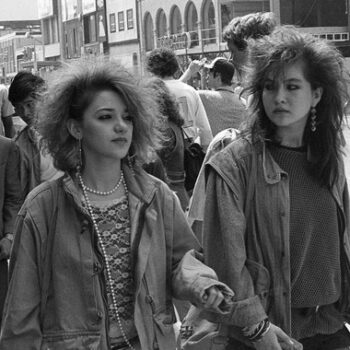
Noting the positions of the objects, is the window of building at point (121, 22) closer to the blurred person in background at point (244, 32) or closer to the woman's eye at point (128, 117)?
the blurred person in background at point (244, 32)

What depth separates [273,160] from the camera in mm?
3521

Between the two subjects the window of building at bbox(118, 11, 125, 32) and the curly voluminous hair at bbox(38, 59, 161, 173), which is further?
the window of building at bbox(118, 11, 125, 32)

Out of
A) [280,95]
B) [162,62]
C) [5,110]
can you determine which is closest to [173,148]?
[162,62]

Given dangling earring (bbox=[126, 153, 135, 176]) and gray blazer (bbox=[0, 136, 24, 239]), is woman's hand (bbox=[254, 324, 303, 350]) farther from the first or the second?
gray blazer (bbox=[0, 136, 24, 239])

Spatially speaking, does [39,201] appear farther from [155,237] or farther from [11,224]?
[11,224]

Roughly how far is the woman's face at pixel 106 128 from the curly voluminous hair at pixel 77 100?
3 centimetres

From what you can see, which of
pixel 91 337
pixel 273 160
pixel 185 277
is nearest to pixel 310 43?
pixel 273 160

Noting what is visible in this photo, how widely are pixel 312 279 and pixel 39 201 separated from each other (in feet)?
3.74

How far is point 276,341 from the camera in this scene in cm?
330

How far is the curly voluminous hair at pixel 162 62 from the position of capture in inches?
311

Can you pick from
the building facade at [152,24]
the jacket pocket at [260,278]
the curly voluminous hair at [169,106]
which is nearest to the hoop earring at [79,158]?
the jacket pocket at [260,278]

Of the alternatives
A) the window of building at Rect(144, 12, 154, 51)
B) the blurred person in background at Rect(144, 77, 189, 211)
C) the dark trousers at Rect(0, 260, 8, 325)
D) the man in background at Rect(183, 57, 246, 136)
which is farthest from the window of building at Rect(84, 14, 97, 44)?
the dark trousers at Rect(0, 260, 8, 325)

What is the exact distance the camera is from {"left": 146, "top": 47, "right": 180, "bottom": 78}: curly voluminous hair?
7.89m

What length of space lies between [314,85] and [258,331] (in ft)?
3.44
